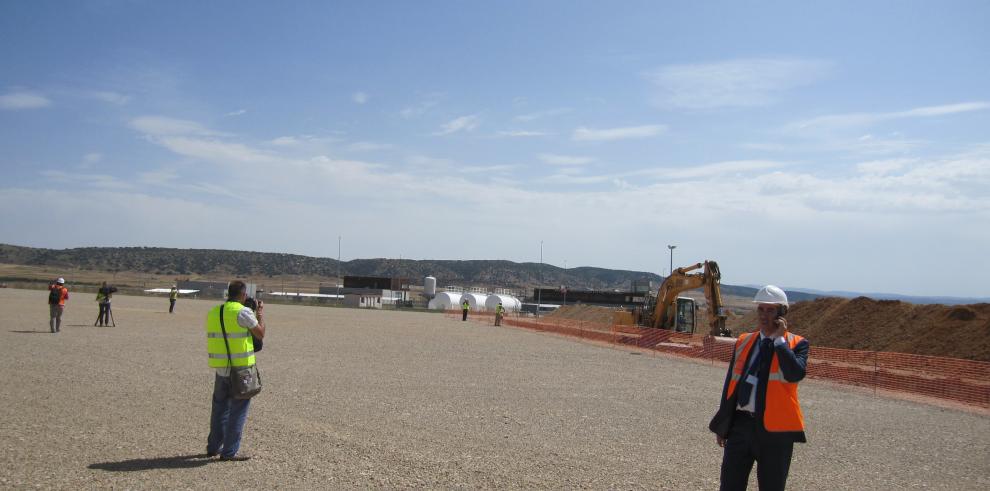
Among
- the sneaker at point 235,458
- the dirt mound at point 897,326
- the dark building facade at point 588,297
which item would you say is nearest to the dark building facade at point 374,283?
the dark building facade at point 588,297

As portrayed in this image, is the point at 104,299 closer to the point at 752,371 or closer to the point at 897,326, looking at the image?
the point at 752,371

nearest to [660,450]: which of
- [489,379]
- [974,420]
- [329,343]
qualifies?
[489,379]

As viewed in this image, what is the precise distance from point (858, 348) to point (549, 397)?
21.8 metres

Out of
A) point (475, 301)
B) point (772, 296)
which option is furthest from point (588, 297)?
point (772, 296)

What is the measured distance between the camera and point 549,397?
44.5 feet

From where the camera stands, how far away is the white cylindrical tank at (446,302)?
80.1m

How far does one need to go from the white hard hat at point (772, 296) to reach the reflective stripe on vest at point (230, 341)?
5094 mm

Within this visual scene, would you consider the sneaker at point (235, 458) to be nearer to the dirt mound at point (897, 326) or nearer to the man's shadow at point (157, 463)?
the man's shadow at point (157, 463)

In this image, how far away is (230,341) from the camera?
769 centimetres

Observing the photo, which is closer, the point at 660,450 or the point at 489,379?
the point at 660,450

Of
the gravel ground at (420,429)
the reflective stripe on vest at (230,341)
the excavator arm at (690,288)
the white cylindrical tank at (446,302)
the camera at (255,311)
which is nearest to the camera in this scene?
the gravel ground at (420,429)

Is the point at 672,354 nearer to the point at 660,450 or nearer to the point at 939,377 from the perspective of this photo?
the point at 939,377

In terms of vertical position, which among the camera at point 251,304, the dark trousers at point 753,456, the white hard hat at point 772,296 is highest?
the white hard hat at point 772,296

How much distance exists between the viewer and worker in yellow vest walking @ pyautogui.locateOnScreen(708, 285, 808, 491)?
16.5ft
